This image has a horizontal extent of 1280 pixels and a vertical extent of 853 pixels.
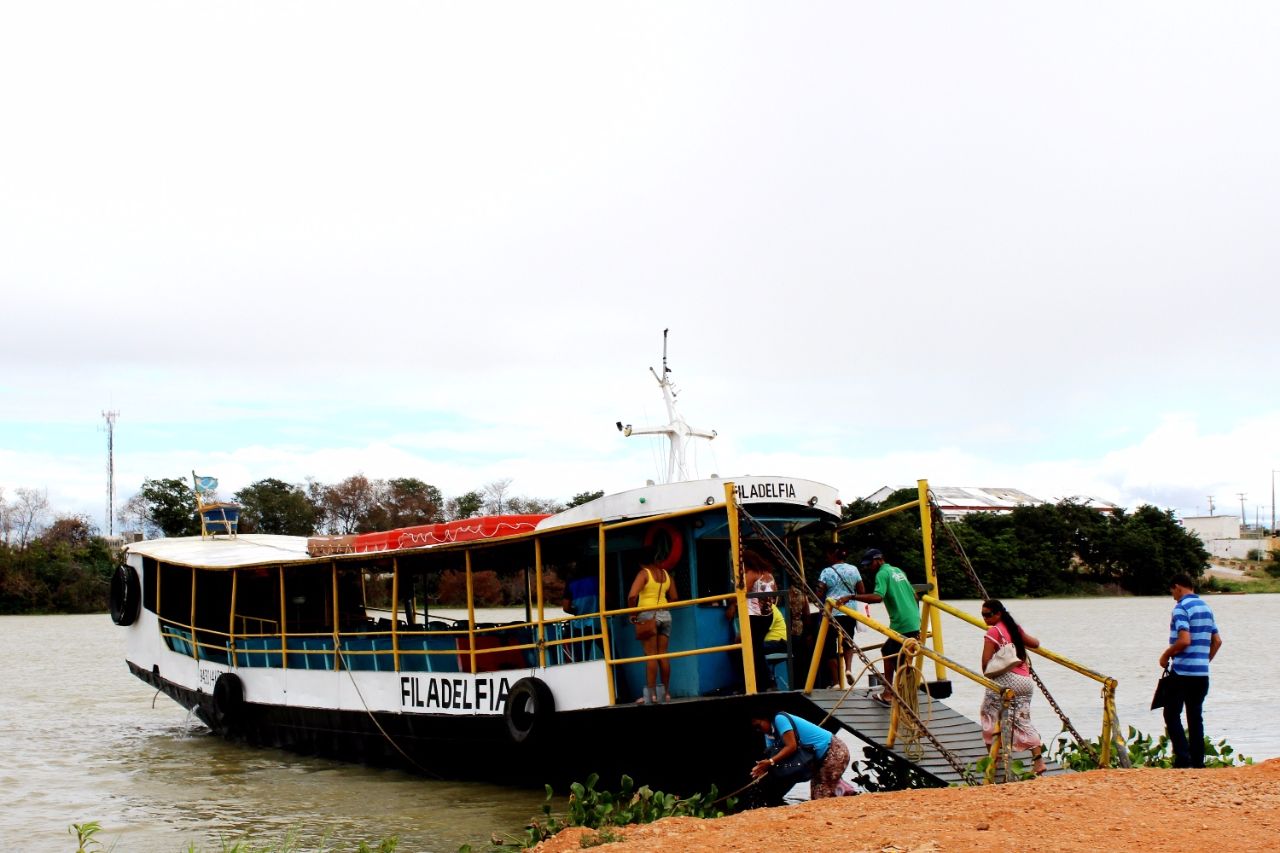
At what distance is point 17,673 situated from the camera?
31.9 m

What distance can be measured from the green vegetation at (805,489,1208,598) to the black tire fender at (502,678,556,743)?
45312 millimetres

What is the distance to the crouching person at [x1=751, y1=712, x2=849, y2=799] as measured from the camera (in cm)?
933

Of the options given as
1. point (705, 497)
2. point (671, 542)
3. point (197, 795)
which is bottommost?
point (197, 795)

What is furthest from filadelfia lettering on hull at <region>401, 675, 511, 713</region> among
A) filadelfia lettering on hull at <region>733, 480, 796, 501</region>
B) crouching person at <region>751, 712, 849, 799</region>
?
crouching person at <region>751, 712, 849, 799</region>

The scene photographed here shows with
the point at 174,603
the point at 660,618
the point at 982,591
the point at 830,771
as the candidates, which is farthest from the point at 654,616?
the point at 174,603

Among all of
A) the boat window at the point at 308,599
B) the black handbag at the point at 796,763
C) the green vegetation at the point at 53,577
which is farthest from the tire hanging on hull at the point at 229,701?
the green vegetation at the point at 53,577

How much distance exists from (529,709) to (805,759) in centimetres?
344

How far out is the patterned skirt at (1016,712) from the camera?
30.0 feet

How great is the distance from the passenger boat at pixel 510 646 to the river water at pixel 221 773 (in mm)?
579

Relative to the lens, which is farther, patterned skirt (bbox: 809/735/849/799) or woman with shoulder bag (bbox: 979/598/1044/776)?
patterned skirt (bbox: 809/735/849/799)

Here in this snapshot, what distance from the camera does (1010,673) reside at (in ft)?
29.9

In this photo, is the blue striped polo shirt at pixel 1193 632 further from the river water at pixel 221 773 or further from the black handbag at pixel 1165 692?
the river water at pixel 221 773

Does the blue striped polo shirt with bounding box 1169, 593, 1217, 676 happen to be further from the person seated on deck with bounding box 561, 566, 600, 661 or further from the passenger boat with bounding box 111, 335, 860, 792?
the person seated on deck with bounding box 561, 566, 600, 661

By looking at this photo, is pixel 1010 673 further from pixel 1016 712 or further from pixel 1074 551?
pixel 1074 551
